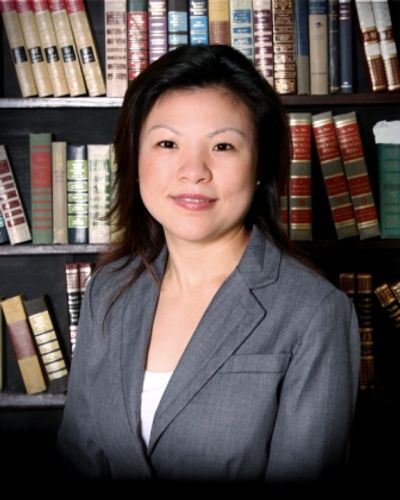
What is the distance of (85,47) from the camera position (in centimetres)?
209

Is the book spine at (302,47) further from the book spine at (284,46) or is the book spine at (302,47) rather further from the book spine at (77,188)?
the book spine at (77,188)

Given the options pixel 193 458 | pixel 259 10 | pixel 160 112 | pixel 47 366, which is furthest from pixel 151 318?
pixel 259 10

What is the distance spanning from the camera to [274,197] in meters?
1.36

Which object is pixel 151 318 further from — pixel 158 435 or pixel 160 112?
pixel 160 112

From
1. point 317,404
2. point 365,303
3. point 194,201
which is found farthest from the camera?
point 365,303

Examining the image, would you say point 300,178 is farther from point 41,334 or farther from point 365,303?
point 41,334

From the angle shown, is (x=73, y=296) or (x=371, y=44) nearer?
(x=371, y=44)

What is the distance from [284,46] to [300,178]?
409mm

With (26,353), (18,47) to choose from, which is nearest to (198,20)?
(18,47)

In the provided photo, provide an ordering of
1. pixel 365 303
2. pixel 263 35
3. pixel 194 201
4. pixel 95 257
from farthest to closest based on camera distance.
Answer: pixel 95 257 → pixel 365 303 → pixel 263 35 → pixel 194 201

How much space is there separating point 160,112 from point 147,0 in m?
1.00

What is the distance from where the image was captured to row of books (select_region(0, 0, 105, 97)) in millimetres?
2072

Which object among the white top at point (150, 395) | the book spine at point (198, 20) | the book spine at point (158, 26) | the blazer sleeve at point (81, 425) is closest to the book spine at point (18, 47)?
the book spine at point (158, 26)

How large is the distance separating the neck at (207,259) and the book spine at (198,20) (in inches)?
38.0
